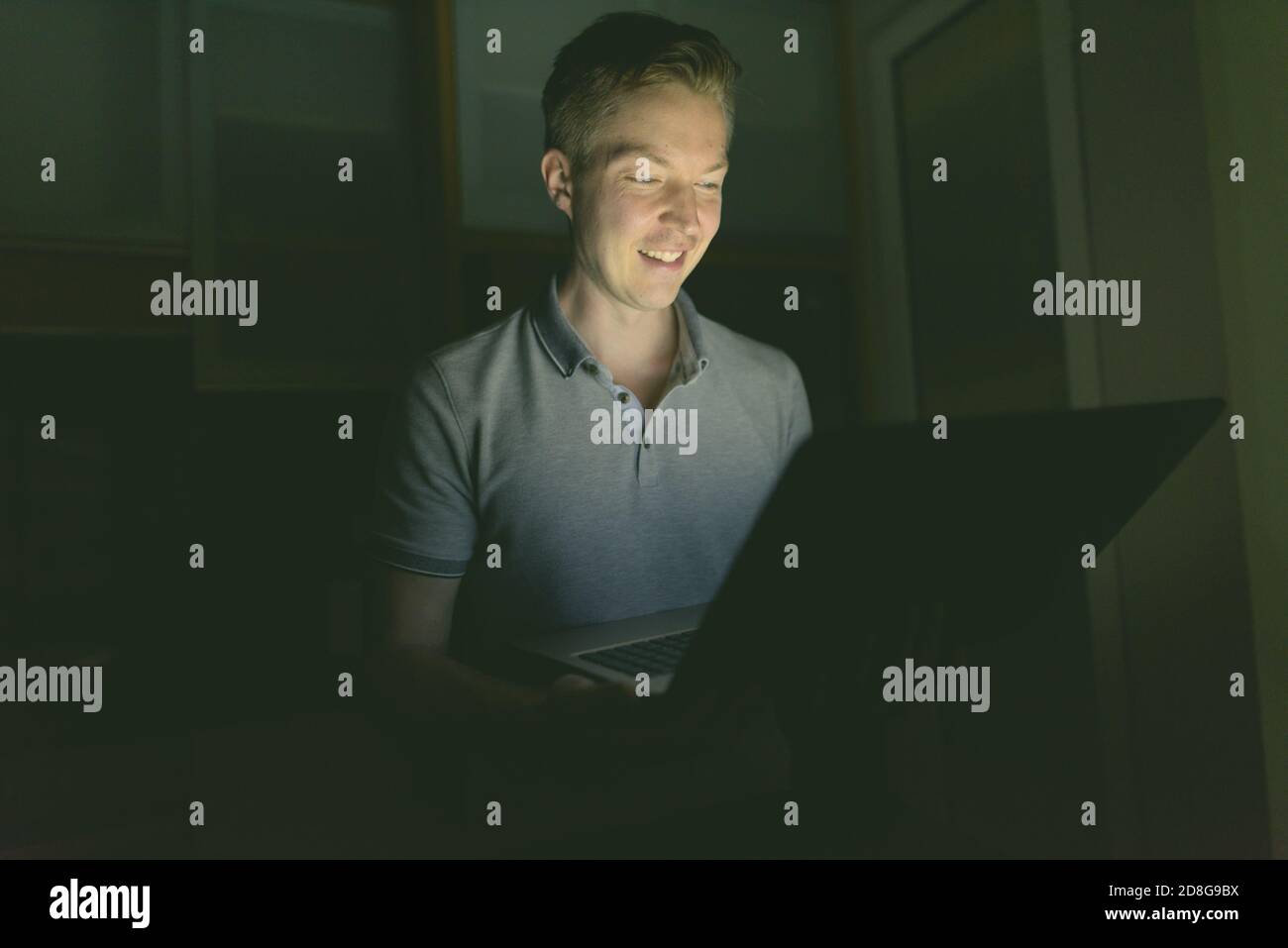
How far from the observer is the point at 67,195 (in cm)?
122

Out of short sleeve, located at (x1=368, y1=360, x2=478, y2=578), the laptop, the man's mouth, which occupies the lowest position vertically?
the laptop

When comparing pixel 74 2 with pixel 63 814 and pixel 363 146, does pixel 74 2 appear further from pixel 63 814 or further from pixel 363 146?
pixel 63 814

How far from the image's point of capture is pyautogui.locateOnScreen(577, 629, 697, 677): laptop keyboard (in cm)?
103

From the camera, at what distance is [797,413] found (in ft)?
4.51

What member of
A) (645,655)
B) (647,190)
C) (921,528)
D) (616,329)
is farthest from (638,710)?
(647,190)

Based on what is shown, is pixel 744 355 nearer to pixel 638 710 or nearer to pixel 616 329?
pixel 616 329

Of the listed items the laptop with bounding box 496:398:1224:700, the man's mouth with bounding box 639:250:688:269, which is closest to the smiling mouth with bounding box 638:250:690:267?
the man's mouth with bounding box 639:250:688:269

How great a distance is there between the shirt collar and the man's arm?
37 centimetres

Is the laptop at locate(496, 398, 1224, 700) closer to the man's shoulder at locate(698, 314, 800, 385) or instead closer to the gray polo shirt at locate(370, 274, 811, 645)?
the gray polo shirt at locate(370, 274, 811, 645)

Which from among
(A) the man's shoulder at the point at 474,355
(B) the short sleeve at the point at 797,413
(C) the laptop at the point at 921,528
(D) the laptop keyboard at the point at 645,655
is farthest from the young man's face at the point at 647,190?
(C) the laptop at the point at 921,528

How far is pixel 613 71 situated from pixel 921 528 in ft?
2.91

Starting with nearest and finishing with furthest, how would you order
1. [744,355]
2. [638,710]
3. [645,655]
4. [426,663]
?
[638,710] < [645,655] < [426,663] < [744,355]

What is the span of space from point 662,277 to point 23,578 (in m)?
1.02

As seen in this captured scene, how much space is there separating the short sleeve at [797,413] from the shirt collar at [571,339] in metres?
0.16
